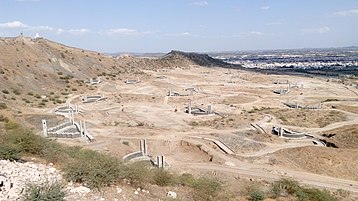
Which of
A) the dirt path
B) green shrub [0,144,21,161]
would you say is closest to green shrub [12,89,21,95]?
the dirt path

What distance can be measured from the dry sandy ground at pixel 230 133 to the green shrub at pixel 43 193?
14668mm

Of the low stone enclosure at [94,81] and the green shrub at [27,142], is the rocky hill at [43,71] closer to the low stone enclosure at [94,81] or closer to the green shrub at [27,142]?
the low stone enclosure at [94,81]

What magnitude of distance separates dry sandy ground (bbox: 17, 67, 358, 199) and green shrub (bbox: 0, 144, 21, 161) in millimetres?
13296

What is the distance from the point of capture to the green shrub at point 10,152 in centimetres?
1291

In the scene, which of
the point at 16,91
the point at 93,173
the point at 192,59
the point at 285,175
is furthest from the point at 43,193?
the point at 192,59

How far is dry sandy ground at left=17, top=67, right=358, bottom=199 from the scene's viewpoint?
88.0 feet

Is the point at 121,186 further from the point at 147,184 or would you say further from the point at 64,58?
the point at 64,58

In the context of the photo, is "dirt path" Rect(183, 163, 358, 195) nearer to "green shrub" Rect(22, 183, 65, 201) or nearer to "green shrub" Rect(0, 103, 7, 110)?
"green shrub" Rect(22, 183, 65, 201)

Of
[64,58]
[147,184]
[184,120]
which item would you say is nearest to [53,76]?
[64,58]

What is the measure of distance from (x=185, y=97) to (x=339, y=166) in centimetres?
3764

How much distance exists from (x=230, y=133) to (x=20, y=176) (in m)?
27.5

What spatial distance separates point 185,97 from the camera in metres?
62.8

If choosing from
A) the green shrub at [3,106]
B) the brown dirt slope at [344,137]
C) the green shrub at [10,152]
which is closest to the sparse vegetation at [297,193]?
the green shrub at [10,152]

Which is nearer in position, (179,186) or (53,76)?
(179,186)
